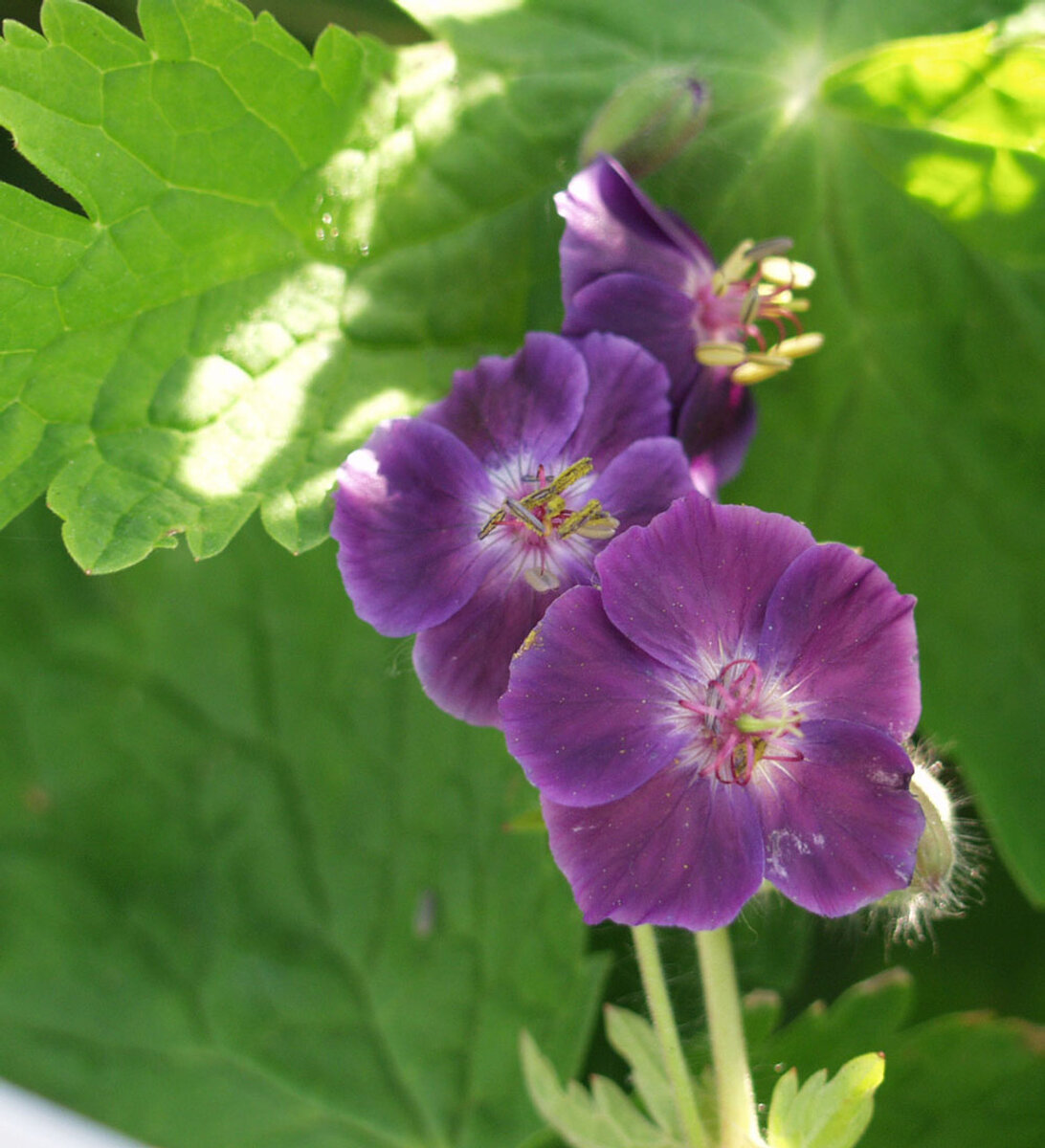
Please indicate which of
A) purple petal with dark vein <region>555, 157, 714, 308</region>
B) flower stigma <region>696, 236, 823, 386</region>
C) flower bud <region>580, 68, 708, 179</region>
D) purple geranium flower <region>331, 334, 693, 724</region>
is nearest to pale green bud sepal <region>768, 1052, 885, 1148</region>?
purple geranium flower <region>331, 334, 693, 724</region>

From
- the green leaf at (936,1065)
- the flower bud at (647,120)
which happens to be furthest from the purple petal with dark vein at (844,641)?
the green leaf at (936,1065)

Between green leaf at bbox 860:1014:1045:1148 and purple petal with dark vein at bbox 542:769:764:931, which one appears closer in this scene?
purple petal with dark vein at bbox 542:769:764:931

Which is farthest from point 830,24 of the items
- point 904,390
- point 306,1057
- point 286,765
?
point 306,1057

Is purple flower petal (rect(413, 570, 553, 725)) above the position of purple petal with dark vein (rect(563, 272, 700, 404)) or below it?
below

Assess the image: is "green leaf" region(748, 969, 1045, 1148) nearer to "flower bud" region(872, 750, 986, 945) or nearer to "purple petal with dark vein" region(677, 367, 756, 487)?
"flower bud" region(872, 750, 986, 945)

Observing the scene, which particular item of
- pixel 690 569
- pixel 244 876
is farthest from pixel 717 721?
pixel 244 876

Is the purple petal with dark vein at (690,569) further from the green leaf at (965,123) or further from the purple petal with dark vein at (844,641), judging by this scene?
the green leaf at (965,123)
